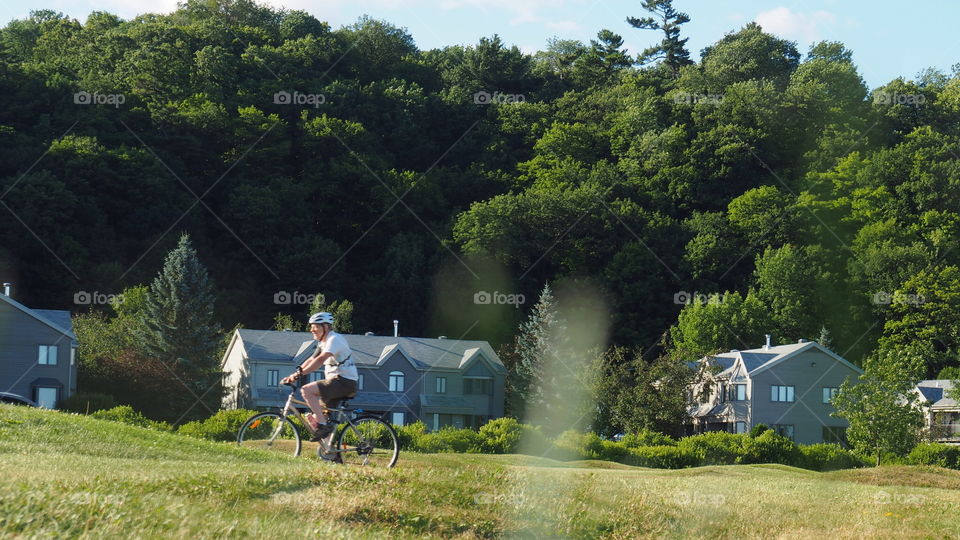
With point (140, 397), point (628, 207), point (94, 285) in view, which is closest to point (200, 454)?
point (140, 397)

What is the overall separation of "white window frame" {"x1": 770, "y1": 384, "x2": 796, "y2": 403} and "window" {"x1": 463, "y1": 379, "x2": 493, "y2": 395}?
17.6 metres

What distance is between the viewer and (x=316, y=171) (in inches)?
3691

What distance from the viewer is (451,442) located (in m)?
37.8

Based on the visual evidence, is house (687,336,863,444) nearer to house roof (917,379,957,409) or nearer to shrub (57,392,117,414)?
house roof (917,379,957,409)

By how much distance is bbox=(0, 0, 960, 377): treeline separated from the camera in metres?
80.0

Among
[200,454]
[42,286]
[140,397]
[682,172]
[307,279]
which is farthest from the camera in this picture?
[682,172]

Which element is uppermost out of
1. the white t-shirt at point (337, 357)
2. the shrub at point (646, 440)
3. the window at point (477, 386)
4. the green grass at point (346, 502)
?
the white t-shirt at point (337, 357)

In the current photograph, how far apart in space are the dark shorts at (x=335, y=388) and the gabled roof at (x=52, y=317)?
4777cm

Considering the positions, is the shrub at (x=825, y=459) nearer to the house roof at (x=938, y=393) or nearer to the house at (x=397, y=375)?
the house roof at (x=938, y=393)

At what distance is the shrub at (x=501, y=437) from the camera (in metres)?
39.2

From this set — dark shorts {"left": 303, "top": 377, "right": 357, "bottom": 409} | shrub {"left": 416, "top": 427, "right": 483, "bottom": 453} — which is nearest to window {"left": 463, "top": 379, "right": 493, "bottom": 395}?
shrub {"left": 416, "top": 427, "right": 483, "bottom": 453}

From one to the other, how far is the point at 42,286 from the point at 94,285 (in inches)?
135

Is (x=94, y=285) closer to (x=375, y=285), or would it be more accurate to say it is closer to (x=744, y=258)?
(x=375, y=285)

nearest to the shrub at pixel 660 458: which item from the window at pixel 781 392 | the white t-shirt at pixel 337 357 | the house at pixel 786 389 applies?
the white t-shirt at pixel 337 357
